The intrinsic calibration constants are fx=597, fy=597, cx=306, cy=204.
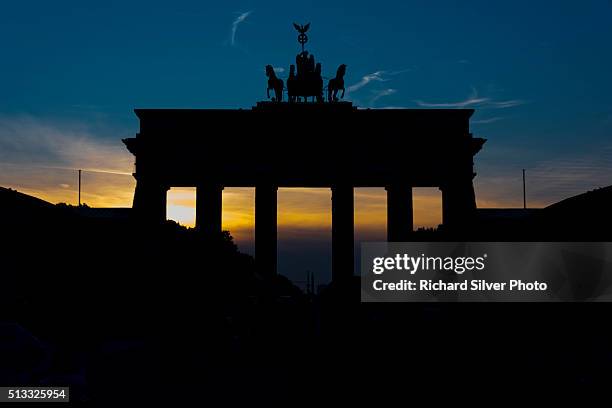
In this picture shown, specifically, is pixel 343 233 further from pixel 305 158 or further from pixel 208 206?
pixel 208 206

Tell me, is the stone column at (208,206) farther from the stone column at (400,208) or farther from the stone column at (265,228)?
the stone column at (400,208)

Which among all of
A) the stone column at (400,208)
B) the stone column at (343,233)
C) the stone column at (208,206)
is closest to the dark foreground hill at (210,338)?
the stone column at (208,206)

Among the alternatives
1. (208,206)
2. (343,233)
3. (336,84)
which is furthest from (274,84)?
(343,233)

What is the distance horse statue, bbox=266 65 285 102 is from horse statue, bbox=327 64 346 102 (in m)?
3.57

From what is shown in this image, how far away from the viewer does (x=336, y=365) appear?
17.6m

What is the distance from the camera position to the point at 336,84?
43594mm

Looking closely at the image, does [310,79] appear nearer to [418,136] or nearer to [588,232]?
[418,136]

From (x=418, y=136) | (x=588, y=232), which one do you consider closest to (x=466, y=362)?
(x=588, y=232)

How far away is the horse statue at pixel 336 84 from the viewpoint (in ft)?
141

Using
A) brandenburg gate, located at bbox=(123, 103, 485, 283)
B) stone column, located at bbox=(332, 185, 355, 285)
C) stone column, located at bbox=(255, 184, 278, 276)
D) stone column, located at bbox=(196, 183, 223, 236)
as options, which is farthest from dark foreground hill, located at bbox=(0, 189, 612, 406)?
stone column, located at bbox=(332, 185, 355, 285)

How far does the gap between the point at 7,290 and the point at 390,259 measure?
13.5 m

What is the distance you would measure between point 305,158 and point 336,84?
600cm

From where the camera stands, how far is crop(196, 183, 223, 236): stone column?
45.4 meters

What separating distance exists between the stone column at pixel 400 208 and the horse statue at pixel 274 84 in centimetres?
1086
